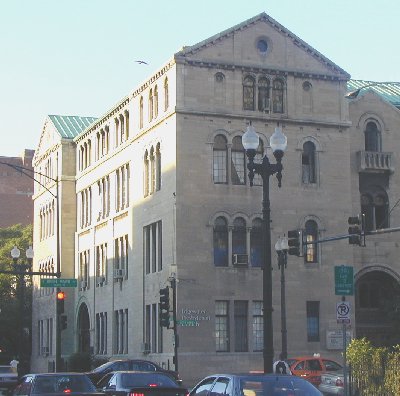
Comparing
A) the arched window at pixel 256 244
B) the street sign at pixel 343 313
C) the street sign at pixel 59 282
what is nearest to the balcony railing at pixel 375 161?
the arched window at pixel 256 244

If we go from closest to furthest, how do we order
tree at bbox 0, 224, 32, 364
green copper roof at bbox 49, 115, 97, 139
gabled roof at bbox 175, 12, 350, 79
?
gabled roof at bbox 175, 12, 350, 79 → green copper roof at bbox 49, 115, 97, 139 → tree at bbox 0, 224, 32, 364

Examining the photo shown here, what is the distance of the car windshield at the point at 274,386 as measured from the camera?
16.7m

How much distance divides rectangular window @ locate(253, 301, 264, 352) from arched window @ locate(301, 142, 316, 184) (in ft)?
24.2

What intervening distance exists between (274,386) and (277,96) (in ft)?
120

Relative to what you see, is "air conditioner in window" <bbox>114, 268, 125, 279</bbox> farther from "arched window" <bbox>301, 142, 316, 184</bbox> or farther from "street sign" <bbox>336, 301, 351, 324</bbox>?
"street sign" <bbox>336, 301, 351, 324</bbox>

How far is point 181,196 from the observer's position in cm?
Answer: 4931

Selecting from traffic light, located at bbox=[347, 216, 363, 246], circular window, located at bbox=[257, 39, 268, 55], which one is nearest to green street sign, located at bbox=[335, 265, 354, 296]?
traffic light, located at bbox=[347, 216, 363, 246]

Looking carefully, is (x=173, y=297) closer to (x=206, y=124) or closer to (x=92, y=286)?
(x=206, y=124)

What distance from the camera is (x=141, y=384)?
80.3 ft

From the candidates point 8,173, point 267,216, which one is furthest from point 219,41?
point 8,173

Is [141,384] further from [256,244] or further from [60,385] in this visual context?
[256,244]

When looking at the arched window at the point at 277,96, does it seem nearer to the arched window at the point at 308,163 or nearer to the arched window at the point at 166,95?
the arched window at the point at 308,163

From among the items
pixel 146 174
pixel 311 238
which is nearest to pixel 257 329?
pixel 311 238

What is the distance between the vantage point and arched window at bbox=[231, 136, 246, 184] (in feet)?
167
